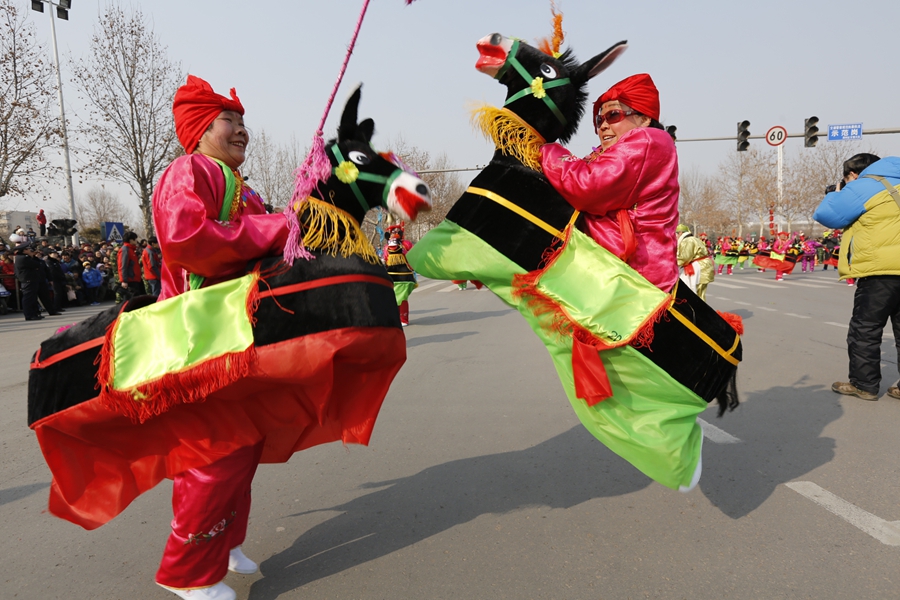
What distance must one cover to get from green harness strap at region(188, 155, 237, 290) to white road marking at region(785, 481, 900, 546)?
10.5 feet

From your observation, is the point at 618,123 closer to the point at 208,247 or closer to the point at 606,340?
the point at 606,340

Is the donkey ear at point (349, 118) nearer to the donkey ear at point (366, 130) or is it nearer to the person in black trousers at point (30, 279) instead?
the donkey ear at point (366, 130)

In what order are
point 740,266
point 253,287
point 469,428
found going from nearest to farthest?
point 253,287 → point 469,428 → point 740,266

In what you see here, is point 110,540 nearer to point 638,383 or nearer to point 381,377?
point 381,377

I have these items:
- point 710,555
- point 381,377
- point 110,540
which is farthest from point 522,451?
point 110,540

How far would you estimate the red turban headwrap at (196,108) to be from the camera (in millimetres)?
2498

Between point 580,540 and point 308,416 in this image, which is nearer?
point 308,416

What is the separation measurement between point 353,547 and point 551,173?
6.44 feet

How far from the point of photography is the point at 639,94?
276 cm

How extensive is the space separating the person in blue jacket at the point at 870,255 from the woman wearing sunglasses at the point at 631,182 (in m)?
3.40

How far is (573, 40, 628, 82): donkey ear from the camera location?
274 cm

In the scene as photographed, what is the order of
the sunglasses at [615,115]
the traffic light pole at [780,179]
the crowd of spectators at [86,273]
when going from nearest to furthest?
the sunglasses at [615,115], the crowd of spectators at [86,273], the traffic light pole at [780,179]

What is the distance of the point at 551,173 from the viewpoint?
8.70 ft

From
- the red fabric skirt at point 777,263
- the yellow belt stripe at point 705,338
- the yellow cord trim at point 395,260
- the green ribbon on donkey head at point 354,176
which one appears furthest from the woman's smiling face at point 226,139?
the red fabric skirt at point 777,263
